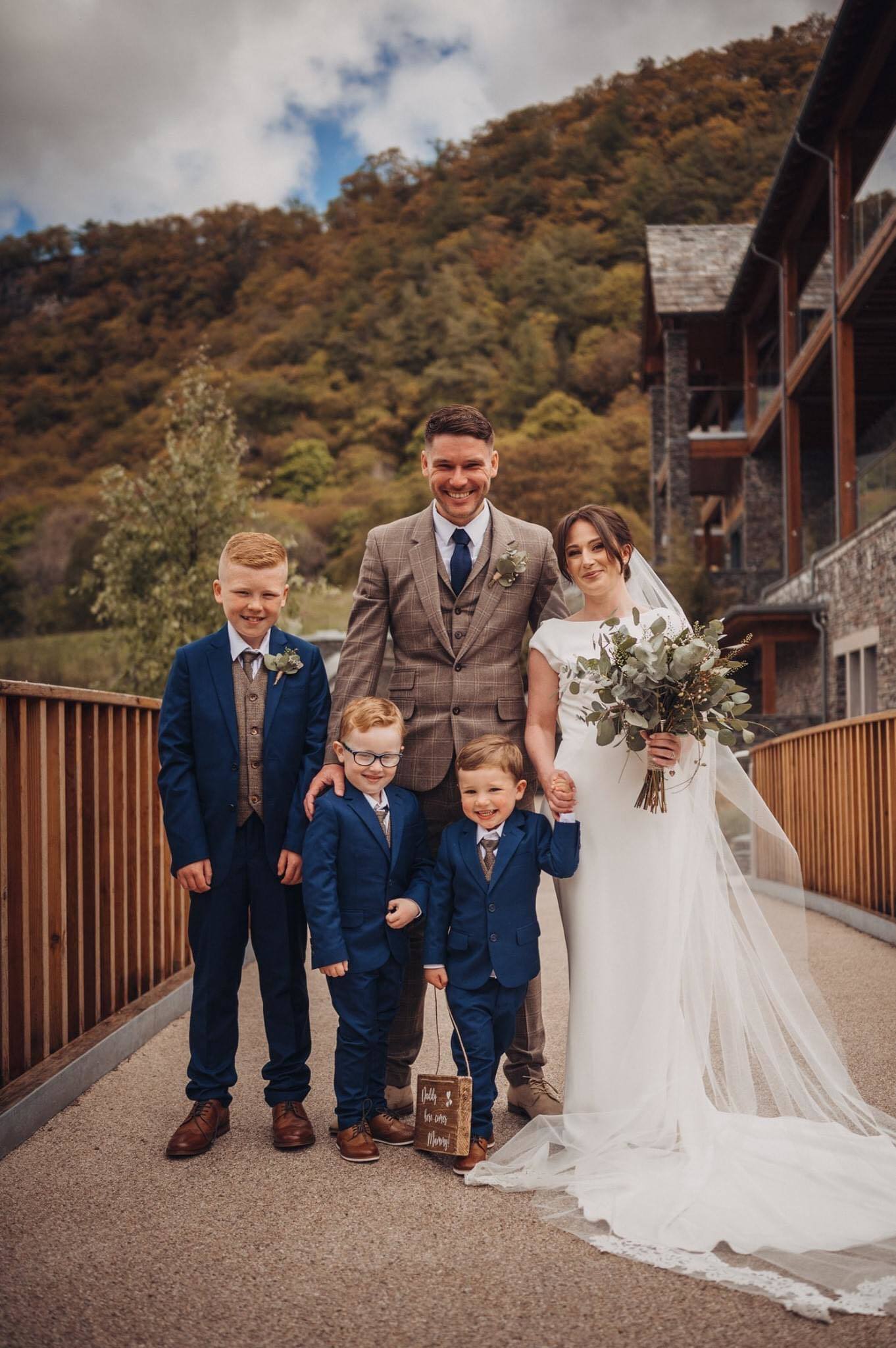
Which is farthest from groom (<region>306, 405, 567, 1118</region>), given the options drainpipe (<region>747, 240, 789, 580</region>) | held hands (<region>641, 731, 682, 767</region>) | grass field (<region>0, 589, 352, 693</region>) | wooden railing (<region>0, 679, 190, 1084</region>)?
grass field (<region>0, 589, 352, 693</region>)

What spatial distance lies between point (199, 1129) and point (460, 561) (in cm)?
194

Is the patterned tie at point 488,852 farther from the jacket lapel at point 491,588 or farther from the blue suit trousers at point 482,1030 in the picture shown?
the jacket lapel at point 491,588

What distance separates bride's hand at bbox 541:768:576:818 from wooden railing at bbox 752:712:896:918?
3672 mm

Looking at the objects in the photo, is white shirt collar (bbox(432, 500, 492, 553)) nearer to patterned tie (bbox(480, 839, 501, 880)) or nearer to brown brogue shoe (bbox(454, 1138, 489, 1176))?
patterned tie (bbox(480, 839, 501, 880))

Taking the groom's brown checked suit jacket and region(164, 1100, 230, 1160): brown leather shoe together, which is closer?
region(164, 1100, 230, 1160): brown leather shoe

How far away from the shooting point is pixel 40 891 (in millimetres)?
3854

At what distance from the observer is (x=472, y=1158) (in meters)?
3.29

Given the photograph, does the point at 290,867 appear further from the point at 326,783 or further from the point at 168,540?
the point at 168,540

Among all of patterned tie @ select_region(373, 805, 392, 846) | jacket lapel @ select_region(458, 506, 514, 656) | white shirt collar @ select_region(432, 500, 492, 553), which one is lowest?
patterned tie @ select_region(373, 805, 392, 846)

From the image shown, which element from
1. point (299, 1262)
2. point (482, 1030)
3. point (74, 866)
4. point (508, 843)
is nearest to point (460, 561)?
point (508, 843)

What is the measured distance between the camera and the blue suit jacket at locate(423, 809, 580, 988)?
11.4 feet

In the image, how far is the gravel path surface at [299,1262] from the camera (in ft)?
7.62

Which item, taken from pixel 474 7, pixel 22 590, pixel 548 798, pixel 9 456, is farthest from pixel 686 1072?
pixel 474 7

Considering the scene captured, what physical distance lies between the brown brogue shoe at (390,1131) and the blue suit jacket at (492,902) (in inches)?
19.9
